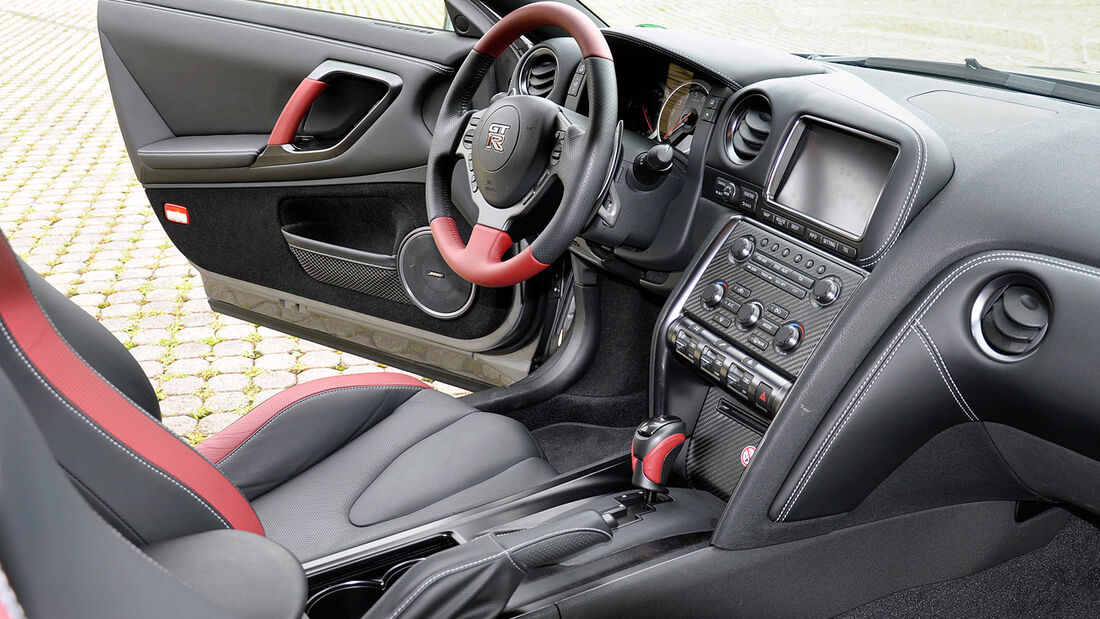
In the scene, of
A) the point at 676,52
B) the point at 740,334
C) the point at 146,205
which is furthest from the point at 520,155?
the point at 146,205

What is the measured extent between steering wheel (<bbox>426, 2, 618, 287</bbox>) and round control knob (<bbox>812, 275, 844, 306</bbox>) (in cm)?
40

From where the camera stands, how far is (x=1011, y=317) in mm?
1214

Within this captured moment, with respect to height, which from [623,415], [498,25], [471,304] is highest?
[498,25]

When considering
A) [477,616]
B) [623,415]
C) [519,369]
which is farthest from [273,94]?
[477,616]

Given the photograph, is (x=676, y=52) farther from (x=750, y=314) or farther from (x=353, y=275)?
(x=353, y=275)

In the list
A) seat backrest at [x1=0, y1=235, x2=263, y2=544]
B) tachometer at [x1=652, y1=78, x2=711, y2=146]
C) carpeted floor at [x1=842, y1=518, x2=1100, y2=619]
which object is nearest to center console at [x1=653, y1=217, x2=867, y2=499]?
tachometer at [x1=652, y1=78, x2=711, y2=146]

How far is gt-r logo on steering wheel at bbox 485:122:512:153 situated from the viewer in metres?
1.55

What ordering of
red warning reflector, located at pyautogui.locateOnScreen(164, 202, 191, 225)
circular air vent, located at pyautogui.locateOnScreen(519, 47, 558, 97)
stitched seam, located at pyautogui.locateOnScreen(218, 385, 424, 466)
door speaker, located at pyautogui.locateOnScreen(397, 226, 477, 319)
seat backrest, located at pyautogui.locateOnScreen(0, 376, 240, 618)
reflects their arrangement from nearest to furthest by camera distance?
seat backrest, located at pyautogui.locateOnScreen(0, 376, 240, 618), stitched seam, located at pyautogui.locateOnScreen(218, 385, 424, 466), circular air vent, located at pyautogui.locateOnScreen(519, 47, 558, 97), door speaker, located at pyautogui.locateOnScreen(397, 226, 477, 319), red warning reflector, located at pyautogui.locateOnScreen(164, 202, 191, 225)

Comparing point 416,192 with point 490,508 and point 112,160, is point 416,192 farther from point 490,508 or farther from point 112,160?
point 112,160

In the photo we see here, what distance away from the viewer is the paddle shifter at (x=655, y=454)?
1.48 meters

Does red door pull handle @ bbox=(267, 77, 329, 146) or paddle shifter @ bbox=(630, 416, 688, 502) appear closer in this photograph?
paddle shifter @ bbox=(630, 416, 688, 502)

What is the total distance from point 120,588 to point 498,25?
4.36ft

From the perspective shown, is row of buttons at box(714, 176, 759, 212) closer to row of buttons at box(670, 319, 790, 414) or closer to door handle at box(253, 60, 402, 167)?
row of buttons at box(670, 319, 790, 414)

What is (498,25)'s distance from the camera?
1.61 meters
